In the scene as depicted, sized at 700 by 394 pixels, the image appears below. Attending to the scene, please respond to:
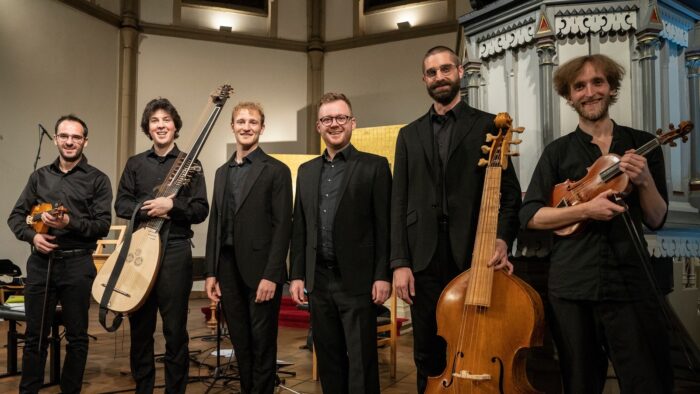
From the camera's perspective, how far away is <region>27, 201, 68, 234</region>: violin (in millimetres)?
3010

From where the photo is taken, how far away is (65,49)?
8648 millimetres

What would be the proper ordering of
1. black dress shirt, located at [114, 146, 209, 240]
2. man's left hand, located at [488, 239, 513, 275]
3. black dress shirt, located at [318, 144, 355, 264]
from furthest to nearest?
1. black dress shirt, located at [114, 146, 209, 240]
2. black dress shirt, located at [318, 144, 355, 264]
3. man's left hand, located at [488, 239, 513, 275]

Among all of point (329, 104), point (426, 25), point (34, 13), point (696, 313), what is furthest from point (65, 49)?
point (696, 313)

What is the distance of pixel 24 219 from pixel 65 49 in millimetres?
6393

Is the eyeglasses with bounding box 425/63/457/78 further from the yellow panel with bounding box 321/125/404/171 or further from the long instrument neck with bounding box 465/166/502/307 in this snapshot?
the yellow panel with bounding box 321/125/404/171

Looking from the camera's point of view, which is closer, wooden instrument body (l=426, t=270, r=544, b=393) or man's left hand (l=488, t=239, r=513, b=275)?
wooden instrument body (l=426, t=270, r=544, b=393)

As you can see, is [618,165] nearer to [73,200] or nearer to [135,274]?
[135,274]

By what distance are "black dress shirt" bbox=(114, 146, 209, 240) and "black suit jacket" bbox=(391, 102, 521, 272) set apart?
1.16 m

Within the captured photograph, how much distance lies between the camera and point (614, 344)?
6.70 feet

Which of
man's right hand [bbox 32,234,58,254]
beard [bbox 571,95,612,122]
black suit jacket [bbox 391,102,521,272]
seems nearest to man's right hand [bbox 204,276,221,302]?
man's right hand [bbox 32,234,58,254]

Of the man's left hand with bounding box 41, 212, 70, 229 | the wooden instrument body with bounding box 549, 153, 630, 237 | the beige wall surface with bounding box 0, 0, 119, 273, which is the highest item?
the beige wall surface with bounding box 0, 0, 119, 273

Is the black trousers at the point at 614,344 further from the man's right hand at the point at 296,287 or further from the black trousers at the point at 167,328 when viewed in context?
the black trousers at the point at 167,328

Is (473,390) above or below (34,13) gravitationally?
below

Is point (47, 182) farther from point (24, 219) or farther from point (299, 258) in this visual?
point (299, 258)
